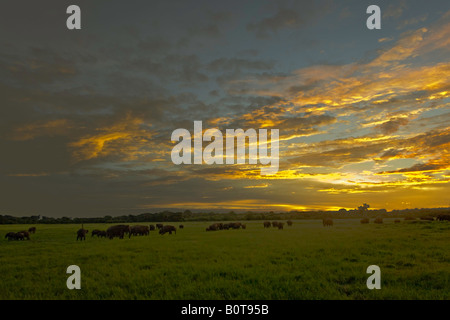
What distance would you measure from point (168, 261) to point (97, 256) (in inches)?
225

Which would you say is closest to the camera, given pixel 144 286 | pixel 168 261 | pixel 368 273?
pixel 144 286

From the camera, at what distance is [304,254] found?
59.5 ft

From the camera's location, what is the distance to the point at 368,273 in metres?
12.2
